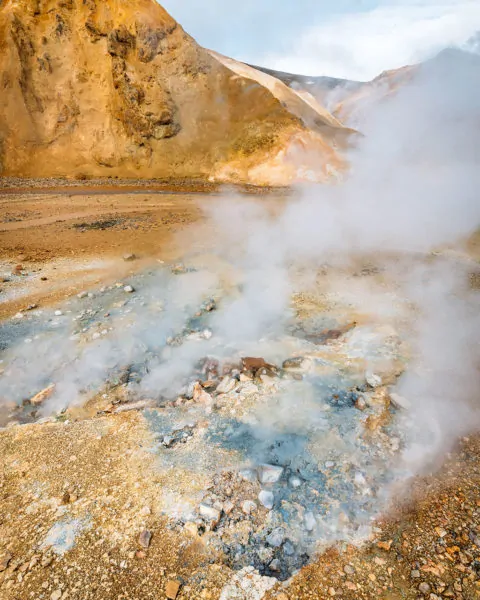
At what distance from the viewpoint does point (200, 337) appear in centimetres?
375

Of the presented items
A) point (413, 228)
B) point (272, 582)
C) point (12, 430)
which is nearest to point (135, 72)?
point (413, 228)

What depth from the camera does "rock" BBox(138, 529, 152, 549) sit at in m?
1.82

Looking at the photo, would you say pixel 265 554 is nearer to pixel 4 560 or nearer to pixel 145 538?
pixel 145 538

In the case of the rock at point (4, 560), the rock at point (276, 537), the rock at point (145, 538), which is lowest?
the rock at point (4, 560)

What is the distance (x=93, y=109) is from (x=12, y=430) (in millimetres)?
18551

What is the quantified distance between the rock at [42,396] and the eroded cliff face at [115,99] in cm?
1426

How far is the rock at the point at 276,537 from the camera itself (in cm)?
183

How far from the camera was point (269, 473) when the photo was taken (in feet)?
7.13

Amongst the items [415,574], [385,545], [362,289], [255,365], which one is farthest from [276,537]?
[362,289]

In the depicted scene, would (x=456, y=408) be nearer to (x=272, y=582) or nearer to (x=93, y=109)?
(x=272, y=582)

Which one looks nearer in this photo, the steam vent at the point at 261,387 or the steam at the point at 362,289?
the steam vent at the point at 261,387

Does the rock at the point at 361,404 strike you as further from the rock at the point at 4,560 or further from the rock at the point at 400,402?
the rock at the point at 4,560

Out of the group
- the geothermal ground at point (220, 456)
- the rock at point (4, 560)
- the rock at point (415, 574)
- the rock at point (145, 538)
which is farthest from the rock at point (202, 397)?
the rock at point (415, 574)

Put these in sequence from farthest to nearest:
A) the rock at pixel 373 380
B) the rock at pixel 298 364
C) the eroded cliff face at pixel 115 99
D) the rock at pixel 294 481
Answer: the eroded cliff face at pixel 115 99
the rock at pixel 298 364
the rock at pixel 373 380
the rock at pixel 294 481
